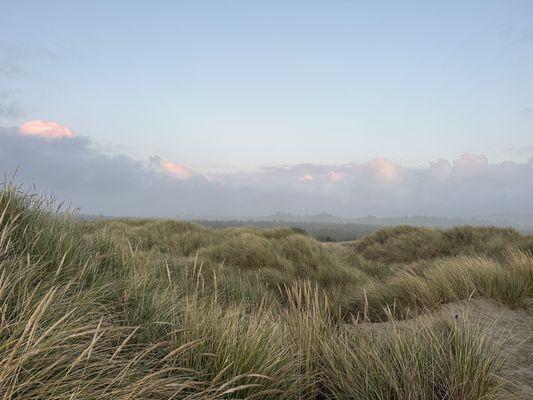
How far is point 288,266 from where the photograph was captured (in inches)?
376

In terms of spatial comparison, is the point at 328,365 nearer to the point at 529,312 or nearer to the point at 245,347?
the point at 245,347

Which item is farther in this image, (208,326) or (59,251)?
(59,251)

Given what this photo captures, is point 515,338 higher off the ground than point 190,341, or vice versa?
point 190,341

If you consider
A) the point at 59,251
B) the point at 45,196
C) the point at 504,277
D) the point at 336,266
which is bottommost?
the point at 336,266

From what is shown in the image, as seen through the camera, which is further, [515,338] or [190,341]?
[515,338]

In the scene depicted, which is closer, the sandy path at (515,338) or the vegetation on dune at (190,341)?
the vegetation on dune at (190,341)

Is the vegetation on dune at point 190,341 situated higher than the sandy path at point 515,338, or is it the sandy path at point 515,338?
the vegetation on dune at point 190,341

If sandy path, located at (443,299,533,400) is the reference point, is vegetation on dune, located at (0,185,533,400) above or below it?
above

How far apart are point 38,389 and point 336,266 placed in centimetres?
840

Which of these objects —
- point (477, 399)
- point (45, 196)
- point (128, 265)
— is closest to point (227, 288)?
point (128, 265)

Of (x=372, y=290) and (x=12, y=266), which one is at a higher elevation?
(x=12, y=266)

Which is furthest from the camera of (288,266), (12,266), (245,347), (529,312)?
(288,266)

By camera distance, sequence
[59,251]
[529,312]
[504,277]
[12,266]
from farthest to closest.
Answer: [504,277]
[529,312]
[59,251]
[12,266]

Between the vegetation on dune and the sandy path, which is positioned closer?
the vegetation on dune
